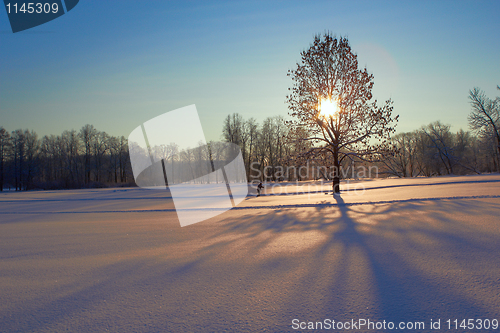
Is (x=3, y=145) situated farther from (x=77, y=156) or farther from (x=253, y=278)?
(x=253, y=278)

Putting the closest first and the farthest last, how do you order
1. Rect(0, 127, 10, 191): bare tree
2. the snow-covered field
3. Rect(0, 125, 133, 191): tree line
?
the snow-covered field → Rect(0, 127, 10, 191): bare tree → Rect(0, 125, 133, 191): tree line

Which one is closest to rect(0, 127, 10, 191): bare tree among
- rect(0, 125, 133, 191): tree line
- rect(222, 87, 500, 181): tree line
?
rect(0, 125, 133, 191): tree line

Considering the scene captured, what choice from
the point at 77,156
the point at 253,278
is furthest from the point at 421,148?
the point at 77,156

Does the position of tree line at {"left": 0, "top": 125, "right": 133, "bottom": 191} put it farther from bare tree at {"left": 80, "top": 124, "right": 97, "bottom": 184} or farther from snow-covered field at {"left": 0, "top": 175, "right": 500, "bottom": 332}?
snow-covered field at {"left": 0, "top": 175, "right": 500, "bottom": 332}

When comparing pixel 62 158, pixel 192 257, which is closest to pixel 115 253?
pixel 192 257

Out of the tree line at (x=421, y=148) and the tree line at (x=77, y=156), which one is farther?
the tree line at (x=77, y=156)

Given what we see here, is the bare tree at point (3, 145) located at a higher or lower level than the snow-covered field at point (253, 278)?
higher

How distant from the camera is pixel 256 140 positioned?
190ft

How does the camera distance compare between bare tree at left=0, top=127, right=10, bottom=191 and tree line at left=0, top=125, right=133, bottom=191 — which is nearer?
bare tree at left=0, top=127, right=10, bottom=191

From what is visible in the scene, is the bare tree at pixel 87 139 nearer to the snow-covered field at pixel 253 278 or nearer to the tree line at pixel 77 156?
the tree line at pixel 77 156

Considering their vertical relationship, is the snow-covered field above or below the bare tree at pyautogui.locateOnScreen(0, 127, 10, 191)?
below

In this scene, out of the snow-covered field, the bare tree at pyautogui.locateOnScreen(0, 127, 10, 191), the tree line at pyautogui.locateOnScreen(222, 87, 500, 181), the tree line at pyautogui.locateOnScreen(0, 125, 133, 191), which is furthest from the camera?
the tree line at pyautogui.locateOnScreen(0, 125, 133, 191)

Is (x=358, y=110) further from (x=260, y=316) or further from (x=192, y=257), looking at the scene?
(x=260, y=316)

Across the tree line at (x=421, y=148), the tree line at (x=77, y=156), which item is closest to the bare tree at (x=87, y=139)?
the tree line at (x=77, y=156)
